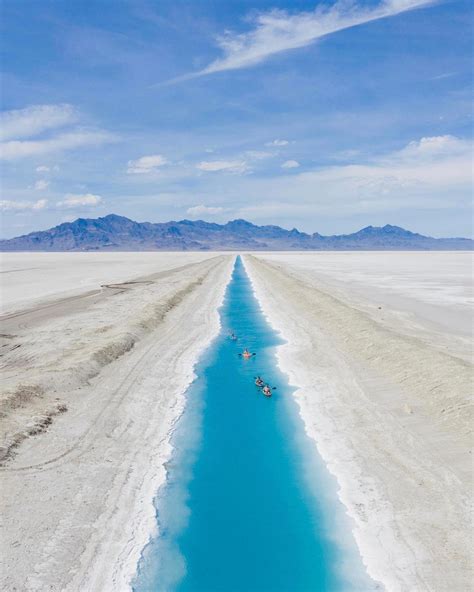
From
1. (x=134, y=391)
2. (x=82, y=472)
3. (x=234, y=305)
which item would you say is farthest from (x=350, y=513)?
(x=234, y=305)

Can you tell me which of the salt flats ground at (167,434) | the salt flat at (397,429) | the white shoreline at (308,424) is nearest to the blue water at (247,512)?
the white shoreline at (308,424)

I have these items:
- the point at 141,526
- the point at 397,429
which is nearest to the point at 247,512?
the point at 141,526

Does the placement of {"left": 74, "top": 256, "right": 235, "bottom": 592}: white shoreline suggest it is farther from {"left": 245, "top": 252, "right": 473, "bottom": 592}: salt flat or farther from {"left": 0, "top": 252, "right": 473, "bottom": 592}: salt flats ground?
{"left": 245, "top": 252, "right": 473, "bottom": 592}: salt flat

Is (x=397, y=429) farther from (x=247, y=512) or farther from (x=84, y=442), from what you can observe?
(x=84, y=442)

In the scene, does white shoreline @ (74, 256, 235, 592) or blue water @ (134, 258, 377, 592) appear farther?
blue water @ (134, 258, 377, 592)

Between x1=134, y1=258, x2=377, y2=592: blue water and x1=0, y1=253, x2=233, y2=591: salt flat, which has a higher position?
x1=0, y1=253, x2=233, y2=591: salt flat

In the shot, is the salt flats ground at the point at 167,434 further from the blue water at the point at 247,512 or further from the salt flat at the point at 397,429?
the blue water at the point at 247,512

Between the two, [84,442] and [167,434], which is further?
[167,434]

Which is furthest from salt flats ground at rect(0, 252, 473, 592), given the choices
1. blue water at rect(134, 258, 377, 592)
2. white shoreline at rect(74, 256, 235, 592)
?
blue water at rect(134, 258, 377, 592)
